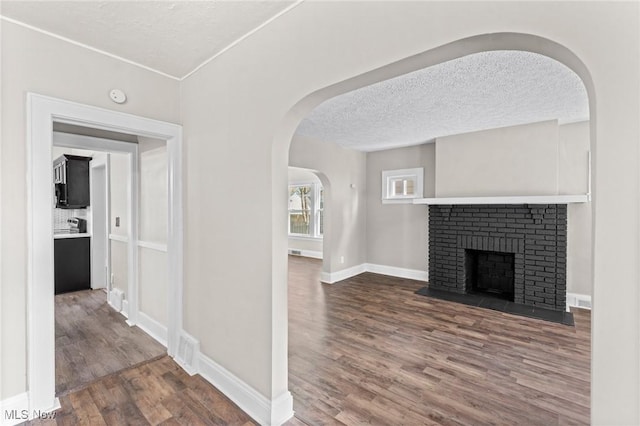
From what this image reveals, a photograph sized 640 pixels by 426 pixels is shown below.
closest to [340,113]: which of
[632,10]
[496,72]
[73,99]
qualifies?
[496,72]

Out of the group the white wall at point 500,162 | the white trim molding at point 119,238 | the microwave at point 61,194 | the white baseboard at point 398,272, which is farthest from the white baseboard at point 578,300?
the microwave at point 61,194

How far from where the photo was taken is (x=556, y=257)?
3.99 metres

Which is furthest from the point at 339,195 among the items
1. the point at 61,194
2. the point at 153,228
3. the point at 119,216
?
the point at 61,194

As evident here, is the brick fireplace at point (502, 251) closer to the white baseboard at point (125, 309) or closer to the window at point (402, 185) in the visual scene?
the window at point (402, 185)

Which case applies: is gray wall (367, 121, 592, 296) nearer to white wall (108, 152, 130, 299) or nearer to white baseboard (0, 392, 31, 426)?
white wall (108, 152, 130, 299)

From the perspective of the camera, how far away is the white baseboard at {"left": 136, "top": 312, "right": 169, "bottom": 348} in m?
3.00

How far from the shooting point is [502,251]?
14.5 feet

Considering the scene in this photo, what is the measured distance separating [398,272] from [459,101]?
3.56 metres

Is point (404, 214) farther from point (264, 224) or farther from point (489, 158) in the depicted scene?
point (264, 224)

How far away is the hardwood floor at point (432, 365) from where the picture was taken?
2035 mm

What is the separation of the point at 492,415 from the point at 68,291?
19.1 ft

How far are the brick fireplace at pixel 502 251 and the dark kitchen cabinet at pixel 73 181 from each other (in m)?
5.89

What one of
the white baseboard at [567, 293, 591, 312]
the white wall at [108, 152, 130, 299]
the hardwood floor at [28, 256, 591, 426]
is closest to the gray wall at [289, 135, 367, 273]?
the hardwood floor at [28, 256, 591, 426]

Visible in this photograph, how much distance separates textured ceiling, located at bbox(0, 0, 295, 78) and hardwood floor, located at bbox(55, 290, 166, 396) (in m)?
2.54
